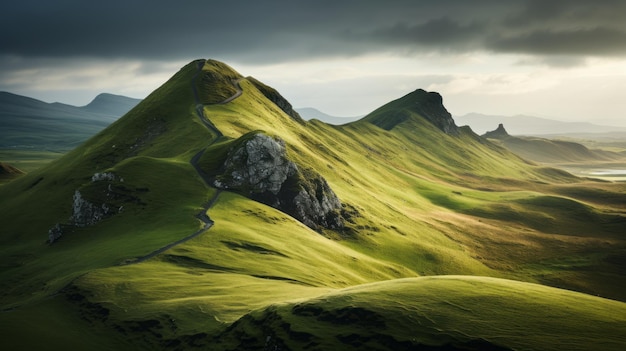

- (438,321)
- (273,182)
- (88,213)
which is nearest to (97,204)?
(88,213)

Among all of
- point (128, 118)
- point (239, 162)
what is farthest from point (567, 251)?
point (128, 118)

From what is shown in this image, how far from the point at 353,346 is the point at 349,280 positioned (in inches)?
1431

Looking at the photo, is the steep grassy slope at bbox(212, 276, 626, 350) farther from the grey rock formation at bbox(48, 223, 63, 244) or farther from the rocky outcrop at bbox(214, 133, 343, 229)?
the grey rock formation at bbox(48, 223, 63, 244)

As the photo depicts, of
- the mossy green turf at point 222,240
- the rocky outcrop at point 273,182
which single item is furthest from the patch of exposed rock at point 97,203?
the rocky outcrop at point 273,182

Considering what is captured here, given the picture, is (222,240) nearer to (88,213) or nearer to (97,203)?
(97,203)

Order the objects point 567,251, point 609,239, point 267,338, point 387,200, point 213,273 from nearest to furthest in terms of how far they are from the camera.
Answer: point 267,338 → point 213,273 → point 567,251 → point 609,239 → point 387,200

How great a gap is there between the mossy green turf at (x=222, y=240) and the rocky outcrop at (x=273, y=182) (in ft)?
18.8

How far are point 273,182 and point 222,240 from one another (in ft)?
114

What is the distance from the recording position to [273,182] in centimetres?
10356

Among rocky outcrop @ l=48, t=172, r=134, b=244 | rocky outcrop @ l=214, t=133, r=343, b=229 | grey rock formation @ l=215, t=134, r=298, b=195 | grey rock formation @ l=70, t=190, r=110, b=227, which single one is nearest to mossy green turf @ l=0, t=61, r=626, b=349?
rocky outcrop @ l=48, t=172, r=134, b=244

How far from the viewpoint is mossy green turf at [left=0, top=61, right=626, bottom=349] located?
50.7 m

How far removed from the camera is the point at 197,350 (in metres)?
40.9

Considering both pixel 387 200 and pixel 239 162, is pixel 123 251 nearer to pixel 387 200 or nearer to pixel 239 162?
pixel 239 162

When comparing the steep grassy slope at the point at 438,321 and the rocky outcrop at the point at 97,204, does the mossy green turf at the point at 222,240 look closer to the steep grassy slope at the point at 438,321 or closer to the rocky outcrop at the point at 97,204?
the steep grassy slope at the point at 438,321
